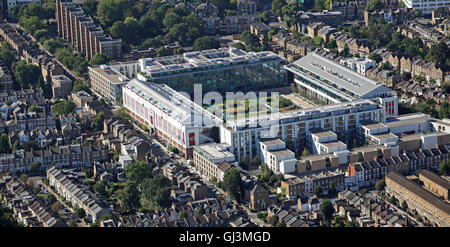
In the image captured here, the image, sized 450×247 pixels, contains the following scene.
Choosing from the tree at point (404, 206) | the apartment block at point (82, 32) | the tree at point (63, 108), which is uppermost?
the apartment block at point (82, 32)

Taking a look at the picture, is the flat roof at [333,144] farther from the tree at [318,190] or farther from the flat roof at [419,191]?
the tree at [318,190]

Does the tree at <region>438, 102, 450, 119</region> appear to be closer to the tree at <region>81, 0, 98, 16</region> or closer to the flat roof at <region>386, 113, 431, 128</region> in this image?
the flat roof at <region>386, 113, 431, 128</region>

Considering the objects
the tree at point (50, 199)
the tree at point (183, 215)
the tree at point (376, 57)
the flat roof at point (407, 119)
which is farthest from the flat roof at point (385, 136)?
the tree at point (376, 57)

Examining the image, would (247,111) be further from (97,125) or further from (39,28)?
(39,28)

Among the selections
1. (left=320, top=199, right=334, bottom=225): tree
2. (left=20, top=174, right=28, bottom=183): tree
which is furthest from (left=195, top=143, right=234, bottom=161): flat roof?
(left=20, top=174, right=28, bottom=183): tree

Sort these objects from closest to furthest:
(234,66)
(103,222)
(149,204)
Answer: (103,222) → (149,204) → (234,66)

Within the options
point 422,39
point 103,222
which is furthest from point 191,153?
point 422,39

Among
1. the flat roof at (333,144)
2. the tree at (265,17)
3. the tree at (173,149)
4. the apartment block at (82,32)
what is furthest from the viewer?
the tree at (265,17)
